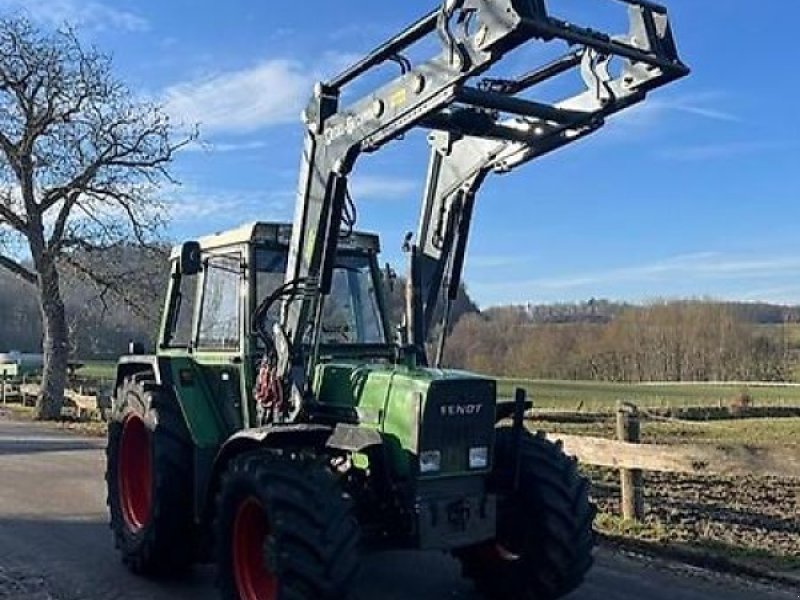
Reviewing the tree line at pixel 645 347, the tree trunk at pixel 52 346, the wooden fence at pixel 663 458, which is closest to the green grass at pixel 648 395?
the tree line at pixel 645 347

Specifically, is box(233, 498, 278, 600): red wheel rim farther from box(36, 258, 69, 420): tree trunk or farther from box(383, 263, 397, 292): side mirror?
box(36, 258, 69, 420): tree trunk

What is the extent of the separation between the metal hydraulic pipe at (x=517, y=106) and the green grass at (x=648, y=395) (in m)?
26.2

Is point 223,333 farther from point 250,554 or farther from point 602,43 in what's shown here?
point 602,43

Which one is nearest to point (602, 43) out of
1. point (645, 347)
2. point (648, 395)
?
point (648, 395)

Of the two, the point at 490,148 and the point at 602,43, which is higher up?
the point at 602,43

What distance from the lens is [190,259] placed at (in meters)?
6.63

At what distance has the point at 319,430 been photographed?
5.52 metres

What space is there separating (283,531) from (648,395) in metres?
39.5

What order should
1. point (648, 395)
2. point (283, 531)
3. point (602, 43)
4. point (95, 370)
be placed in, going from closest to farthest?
point (283, 531), point (602, 43), point (95, 370), point (648, 395)

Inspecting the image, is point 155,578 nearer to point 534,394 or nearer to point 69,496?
point 69,496

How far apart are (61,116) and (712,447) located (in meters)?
16.9

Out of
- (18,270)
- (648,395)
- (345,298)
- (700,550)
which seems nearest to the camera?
(345,298)

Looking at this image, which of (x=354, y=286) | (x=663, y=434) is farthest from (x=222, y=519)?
(x=663, y=434)

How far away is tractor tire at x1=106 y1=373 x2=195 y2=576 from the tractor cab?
31cm
